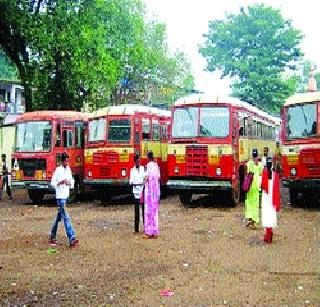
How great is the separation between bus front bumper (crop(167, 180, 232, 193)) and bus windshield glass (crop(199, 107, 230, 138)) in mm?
1356

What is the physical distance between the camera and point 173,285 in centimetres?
808

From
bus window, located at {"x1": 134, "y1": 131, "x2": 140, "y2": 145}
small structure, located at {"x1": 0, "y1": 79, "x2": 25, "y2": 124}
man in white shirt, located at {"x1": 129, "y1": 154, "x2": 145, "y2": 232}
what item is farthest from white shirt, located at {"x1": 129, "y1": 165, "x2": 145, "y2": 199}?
small structure, located at {"x1": 0, "y1": 79, "x2": 25, "y2": 124}

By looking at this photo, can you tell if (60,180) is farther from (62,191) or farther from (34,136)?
(34,136)

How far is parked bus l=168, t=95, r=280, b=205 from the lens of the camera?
17.2 metres

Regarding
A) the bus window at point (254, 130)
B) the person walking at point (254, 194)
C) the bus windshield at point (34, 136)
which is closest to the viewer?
the person walking at point (254, 194)

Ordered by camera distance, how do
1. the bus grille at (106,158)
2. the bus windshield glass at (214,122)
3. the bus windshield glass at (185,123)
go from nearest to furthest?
the bus windshield glass at (214,122)
the bus windshield glass at (185,123)
the bus grille at (106,158)

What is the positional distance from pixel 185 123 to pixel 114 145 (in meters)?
2.54

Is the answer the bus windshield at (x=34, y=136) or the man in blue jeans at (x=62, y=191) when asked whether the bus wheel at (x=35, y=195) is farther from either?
the man in blue jeans at (x=62, y=191)

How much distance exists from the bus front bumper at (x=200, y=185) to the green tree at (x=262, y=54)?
26.2 meters

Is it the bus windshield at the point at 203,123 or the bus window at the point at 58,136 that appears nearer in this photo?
the bus windshield at the point at 203,123

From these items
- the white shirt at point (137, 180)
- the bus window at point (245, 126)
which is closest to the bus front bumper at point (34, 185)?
the bus window at point (245, 126)

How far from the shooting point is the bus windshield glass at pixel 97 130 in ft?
62.6

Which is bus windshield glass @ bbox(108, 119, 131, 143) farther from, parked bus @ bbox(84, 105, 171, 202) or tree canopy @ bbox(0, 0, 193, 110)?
tree canopy @ bbox(0, 0, 193, 110)

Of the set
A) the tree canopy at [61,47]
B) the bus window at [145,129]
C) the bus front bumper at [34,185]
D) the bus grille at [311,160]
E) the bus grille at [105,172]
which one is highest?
the tree canopy at [61,47]
